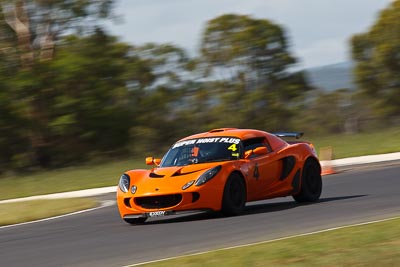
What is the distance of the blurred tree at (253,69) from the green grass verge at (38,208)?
1222 inches

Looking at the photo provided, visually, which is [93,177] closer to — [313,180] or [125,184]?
[313,180]

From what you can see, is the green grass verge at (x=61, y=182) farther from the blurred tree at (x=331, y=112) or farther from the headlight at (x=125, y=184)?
the blurred tree at (x=331, y=112)

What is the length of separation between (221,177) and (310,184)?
2390 mm

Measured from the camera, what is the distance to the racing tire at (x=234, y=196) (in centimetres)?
1307

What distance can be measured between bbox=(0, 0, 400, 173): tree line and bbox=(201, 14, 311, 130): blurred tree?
0.06 m

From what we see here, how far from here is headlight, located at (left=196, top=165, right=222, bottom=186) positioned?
12.9 meters

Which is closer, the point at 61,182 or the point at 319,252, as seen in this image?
the point at 319,252

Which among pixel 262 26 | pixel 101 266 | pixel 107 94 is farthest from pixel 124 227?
pixel 262 26

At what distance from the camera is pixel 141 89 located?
48281mm

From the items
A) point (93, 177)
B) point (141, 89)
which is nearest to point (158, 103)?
point (141, 89)

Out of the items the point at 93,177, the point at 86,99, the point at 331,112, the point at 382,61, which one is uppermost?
the point at 86,99

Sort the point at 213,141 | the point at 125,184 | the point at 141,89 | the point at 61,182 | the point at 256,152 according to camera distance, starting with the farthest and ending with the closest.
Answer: the point at 141,89
the point at 61,182
the point at 213,141
the point at 256,152
the point at 125,184

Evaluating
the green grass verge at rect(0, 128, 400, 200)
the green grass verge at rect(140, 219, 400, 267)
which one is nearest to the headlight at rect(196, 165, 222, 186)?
A: the green grass verge at rect(140, 219, 400, 267)

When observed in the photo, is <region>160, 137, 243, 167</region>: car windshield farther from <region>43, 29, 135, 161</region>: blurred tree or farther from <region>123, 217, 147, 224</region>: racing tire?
<region>43, 29, 135, 161</region>: blurred tree
